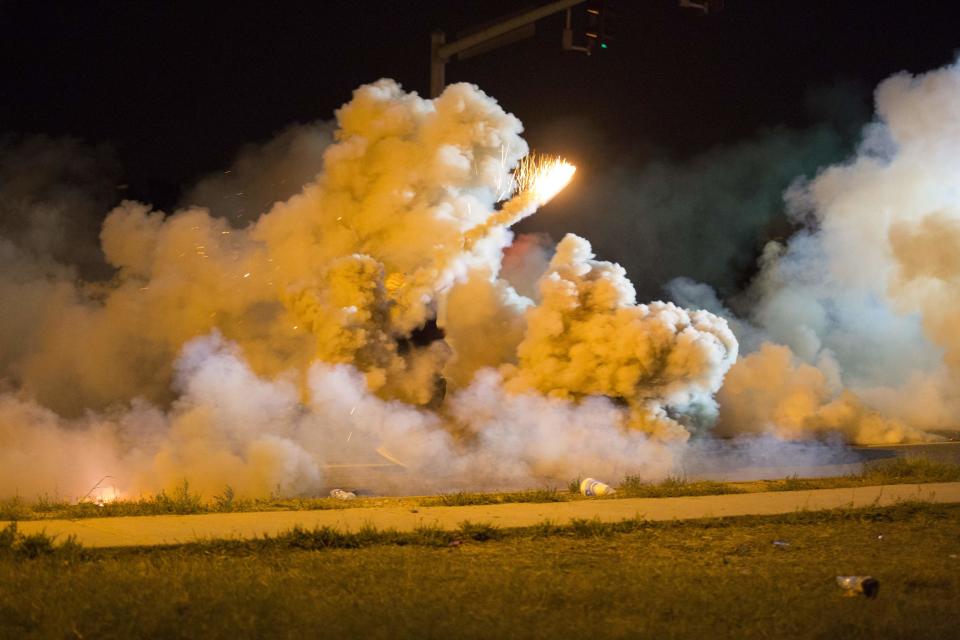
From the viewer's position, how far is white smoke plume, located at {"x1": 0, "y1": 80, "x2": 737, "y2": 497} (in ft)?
56.1

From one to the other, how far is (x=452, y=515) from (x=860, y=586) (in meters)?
3.72

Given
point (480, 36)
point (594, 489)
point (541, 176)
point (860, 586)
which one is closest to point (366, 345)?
point (541, 176)

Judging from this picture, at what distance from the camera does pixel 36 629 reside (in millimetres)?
5805

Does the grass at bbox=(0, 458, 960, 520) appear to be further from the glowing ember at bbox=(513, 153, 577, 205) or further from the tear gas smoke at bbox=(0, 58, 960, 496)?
the glowing ember at bbox=(513, 153, 577, 205)

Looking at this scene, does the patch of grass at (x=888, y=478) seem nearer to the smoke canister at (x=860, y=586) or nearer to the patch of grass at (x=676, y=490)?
the patch of grass at (x=676, y=490)

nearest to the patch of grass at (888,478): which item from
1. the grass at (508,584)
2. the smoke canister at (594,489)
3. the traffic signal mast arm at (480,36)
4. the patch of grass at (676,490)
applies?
the patch of grass at (676,490)

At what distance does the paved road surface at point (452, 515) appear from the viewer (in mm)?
8555

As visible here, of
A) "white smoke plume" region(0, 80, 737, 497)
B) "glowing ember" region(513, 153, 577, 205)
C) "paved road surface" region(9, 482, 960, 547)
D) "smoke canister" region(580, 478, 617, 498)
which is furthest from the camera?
"glowing ember" region(513, 153, 577, 205)

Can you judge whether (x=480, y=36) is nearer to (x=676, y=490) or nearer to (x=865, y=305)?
(x=676, y=490)

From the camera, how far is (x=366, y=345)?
17.5 metres

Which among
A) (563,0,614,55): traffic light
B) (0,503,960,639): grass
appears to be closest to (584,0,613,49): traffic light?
(563,0,614,55): traffic light

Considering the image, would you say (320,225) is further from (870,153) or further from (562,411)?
(870,153)

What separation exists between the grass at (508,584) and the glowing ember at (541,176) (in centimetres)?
979

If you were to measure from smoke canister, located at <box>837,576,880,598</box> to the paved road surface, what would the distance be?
2.52m
